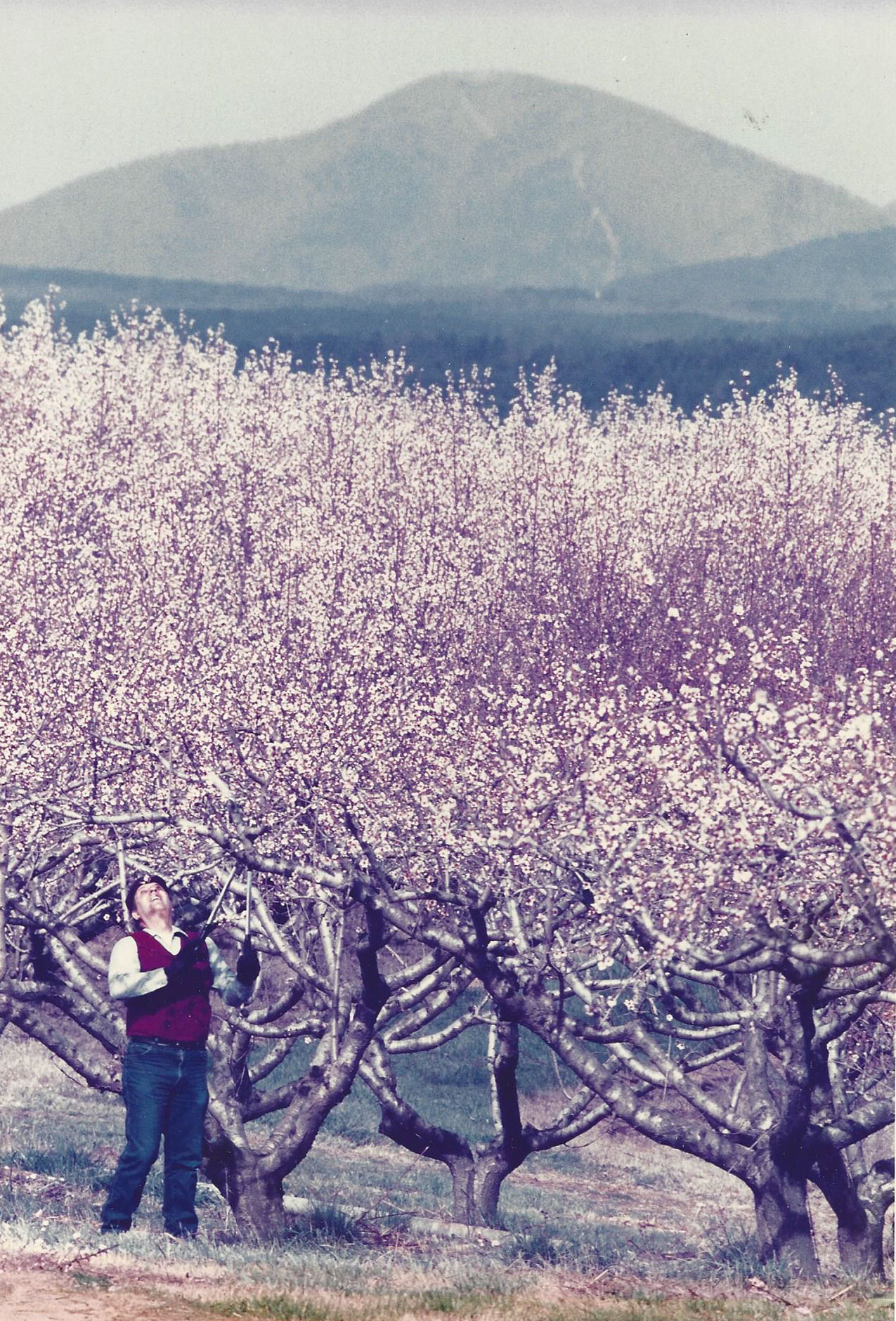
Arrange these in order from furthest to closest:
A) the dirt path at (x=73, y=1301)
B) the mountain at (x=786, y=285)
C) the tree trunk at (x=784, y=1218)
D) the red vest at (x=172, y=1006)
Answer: the mountain at (x=786, y=285)
the tree trunk at (x=784, y=1218)
the red vest at (x=172, y=1006)
the dirt path at (x=73, y=1301)

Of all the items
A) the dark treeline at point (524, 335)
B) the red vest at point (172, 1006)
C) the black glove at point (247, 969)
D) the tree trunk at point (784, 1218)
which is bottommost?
the tree trunk at point (784, 1218)

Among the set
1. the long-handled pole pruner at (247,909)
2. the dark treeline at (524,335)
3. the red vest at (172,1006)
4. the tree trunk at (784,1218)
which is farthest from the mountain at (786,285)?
the red vest at (172,1006)

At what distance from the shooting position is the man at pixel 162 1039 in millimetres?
16109

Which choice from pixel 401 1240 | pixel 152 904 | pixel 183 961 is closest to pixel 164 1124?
pixel 183 961

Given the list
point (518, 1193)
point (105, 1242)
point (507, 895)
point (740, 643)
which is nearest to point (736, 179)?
point (740, 643)

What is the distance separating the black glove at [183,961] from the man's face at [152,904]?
35cm

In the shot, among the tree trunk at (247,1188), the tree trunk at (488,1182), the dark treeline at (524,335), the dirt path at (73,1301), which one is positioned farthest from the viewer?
the dark treeline at (524,335)

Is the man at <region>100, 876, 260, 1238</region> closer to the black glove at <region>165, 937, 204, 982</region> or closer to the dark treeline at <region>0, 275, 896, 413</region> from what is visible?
the black glove at <region>165, 937, 204, 982</region>

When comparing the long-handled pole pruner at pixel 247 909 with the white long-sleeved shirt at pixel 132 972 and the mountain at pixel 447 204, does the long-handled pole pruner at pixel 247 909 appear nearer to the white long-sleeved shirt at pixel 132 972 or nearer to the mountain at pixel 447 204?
the white long-sleeved shirt at pixel 132 972

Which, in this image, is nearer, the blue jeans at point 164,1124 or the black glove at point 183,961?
the black glove at point 183,961

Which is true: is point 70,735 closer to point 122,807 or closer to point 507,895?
point 122,807

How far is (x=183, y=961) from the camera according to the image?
1623cm

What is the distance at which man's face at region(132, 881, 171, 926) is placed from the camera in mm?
16000

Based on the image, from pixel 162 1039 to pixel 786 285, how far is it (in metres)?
87.2
